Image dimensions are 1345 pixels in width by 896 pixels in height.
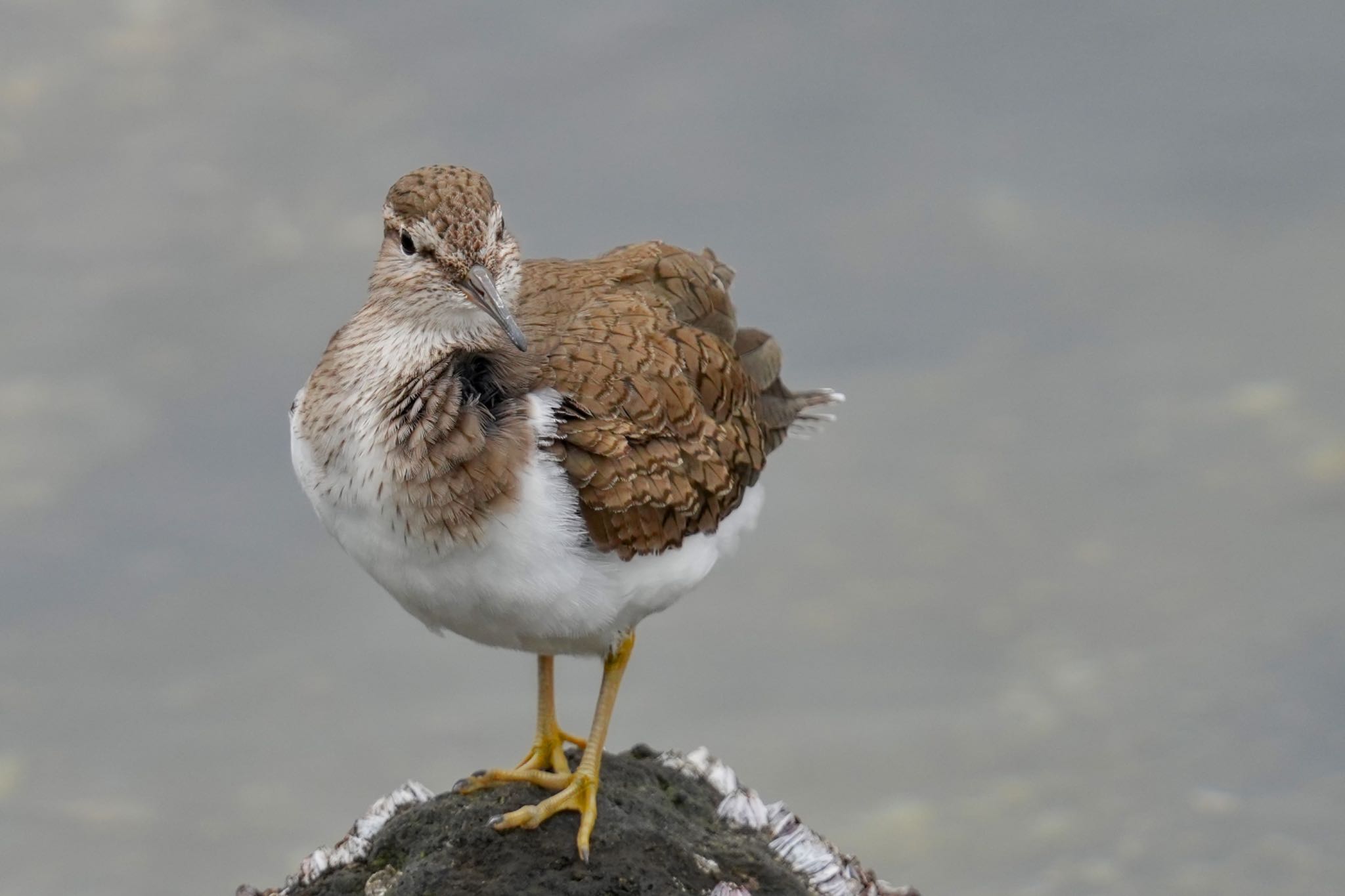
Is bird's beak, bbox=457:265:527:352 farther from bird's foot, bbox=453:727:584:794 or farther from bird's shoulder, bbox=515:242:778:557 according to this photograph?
bird's foot, bbox=453:727:584:794

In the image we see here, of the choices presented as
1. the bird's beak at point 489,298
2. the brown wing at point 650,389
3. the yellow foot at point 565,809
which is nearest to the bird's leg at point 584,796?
the yellow foot at point 565,809

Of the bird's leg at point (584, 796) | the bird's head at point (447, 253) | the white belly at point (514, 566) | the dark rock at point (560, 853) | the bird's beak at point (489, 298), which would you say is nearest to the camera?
the bird's beak at point (489, 298)

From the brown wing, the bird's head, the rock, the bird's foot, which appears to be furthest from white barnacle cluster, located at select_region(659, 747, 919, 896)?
the bird's head

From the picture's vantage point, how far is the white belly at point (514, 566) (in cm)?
866

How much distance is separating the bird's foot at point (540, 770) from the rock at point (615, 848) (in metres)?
0.06

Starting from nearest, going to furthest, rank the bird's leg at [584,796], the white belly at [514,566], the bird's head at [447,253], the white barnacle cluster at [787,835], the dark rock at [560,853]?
the bird's head at [447,253]
the white belly at [514,566]
the dark rock at [560,853]
the bird's leg at [584,796]
the white barnacle cluster at [787,835]

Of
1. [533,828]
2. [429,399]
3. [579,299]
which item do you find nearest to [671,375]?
[579,299]

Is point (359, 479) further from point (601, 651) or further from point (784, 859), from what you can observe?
point (784, 859)

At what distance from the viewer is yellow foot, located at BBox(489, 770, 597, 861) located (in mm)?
9359

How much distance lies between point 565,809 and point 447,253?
2690 millimetres

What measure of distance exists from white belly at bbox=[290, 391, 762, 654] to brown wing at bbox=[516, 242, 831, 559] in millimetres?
112

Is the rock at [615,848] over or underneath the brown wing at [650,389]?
underneath

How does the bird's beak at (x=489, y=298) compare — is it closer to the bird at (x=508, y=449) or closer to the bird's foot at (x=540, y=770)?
the bird at (x=508, y=449)

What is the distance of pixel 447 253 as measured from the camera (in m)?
8.54
